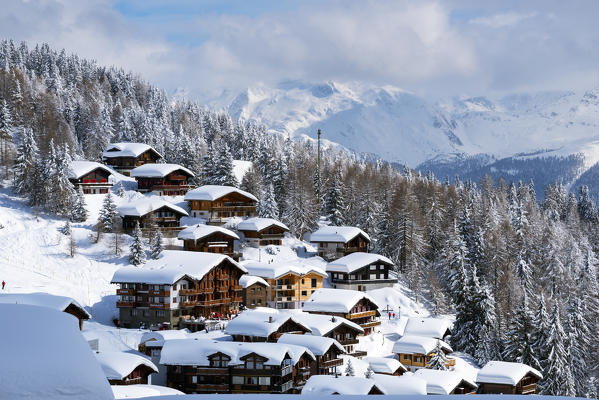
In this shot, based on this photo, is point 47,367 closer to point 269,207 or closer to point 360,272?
point 360,272

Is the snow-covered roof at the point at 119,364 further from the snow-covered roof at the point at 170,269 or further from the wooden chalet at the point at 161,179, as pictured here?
the wooden chalet at the point at 161,179

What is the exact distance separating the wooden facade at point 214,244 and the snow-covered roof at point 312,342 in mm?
26421

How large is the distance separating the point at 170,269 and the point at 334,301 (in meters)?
17.5

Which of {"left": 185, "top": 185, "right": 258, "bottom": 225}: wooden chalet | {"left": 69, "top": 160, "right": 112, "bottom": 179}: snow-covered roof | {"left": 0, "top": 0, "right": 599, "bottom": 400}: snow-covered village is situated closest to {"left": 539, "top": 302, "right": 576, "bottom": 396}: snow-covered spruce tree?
{"left": 0, "top": 0, "right": 599, "bottom": 400}: snow-covered village

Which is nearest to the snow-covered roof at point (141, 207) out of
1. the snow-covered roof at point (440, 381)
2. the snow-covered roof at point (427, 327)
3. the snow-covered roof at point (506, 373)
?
the snow-covered roof at point (427, 327)

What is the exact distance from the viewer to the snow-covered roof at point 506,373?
54.1 meters

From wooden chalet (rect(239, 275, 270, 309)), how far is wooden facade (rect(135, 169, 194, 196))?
98.5 ft

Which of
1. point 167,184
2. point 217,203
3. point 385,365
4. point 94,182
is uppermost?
point 167,184

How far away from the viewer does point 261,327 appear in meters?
55.2

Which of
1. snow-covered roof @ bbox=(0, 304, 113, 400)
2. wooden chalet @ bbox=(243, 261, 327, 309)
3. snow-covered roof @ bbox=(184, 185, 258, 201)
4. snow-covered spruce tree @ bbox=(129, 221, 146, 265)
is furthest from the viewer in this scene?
snow-covered roof @ bbox=(184, 185, 258, 201)

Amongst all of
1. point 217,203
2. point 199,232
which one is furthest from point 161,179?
point 199,232

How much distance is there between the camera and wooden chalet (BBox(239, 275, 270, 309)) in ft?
236

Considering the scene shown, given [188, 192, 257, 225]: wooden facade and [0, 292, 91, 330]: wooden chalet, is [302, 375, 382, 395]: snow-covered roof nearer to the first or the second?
[0, 292, 91, 330]: wooden chalet

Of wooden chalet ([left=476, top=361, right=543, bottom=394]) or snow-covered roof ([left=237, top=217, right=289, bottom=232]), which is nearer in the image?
wooden chalet ([left=476, top=361, right=543, bottom=394])
